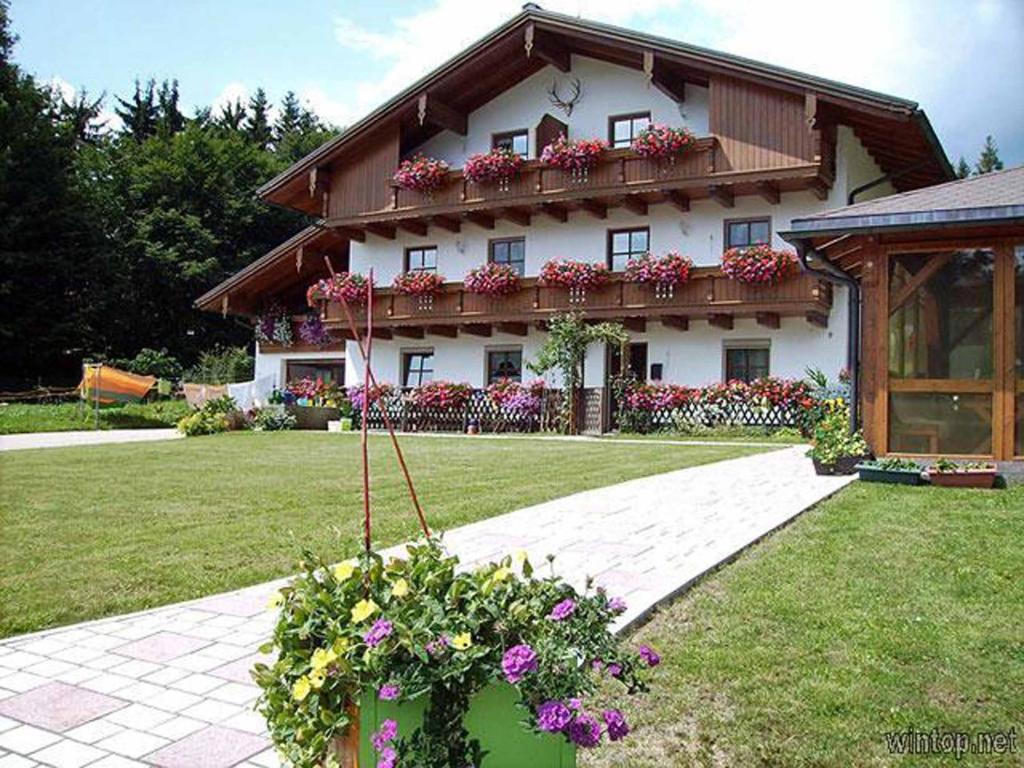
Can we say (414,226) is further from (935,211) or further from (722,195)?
(935,211)

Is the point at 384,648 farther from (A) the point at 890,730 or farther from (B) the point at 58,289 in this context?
(B) the point at 58,289

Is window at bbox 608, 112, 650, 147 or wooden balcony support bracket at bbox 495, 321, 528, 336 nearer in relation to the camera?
window at bbox 608, 112, 650, 147

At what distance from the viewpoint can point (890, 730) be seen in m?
2.77

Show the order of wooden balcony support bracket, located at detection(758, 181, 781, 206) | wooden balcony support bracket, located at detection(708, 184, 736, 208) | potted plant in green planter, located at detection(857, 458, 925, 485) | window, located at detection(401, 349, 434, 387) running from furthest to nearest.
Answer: window, located at detection(401, 349, 434, 387), wooden balcony support bracket, located at detection(708, 184, 736, 208), wooden balcony support bracket, located at detection(758, 181, 781, 206), potted plant in green planter, located at detection(857, 458, 925, 485)

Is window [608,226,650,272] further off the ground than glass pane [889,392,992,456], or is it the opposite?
window [608,226,650,272]

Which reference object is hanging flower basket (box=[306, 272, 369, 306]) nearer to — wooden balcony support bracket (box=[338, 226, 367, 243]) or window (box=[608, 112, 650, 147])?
wooden balcony support bracket (box=[338, 226, 367, 243])

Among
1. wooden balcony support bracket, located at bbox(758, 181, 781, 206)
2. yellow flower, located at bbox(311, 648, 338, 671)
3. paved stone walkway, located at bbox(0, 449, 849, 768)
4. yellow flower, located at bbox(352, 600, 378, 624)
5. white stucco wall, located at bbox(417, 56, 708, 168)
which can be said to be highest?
white stucco wall, located at bbox(417, 56, 708, 168)

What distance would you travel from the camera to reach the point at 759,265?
17891 millimetres

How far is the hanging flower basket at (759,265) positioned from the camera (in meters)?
17.8

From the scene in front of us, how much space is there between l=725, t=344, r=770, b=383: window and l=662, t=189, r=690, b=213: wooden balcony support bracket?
3565 millimetres

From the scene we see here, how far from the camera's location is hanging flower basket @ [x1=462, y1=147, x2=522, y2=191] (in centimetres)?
2130

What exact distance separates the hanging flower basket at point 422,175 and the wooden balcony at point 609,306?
2845mm

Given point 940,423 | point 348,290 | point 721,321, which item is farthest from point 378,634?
point 348,290

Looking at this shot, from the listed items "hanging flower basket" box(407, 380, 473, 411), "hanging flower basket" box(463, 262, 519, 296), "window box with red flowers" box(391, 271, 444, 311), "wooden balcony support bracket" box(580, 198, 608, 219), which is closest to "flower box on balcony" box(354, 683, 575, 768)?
"hanging flower basket" box(407, 380, 473, 411)
